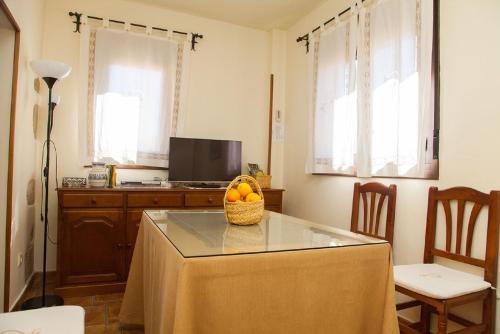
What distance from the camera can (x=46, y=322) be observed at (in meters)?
1.15

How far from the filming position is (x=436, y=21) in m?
2.13

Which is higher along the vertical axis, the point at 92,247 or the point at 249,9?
the point at 249,9

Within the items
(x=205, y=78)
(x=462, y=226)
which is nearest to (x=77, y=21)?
(x=205, y=78)

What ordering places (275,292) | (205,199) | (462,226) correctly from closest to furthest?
1. (275,292)
2. (462,226)
3. (205,199)

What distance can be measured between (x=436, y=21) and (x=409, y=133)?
2.40ft

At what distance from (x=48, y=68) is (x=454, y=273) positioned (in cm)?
290

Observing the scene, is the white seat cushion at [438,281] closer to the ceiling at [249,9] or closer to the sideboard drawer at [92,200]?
the sideboard drawer at [92,200]

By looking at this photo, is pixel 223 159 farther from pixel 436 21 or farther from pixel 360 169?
pixel 436 21

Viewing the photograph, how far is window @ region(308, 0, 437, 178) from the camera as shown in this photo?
216 cm

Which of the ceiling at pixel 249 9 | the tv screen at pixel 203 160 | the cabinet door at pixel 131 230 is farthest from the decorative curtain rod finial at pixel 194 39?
the cabinet door at pixel 131 230

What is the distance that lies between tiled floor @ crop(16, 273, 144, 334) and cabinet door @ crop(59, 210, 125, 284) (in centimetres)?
16

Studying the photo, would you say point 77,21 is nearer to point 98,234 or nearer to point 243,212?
point 98,234

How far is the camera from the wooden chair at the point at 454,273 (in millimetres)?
1598

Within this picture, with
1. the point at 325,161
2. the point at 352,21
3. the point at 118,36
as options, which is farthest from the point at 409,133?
the point at 118,36
